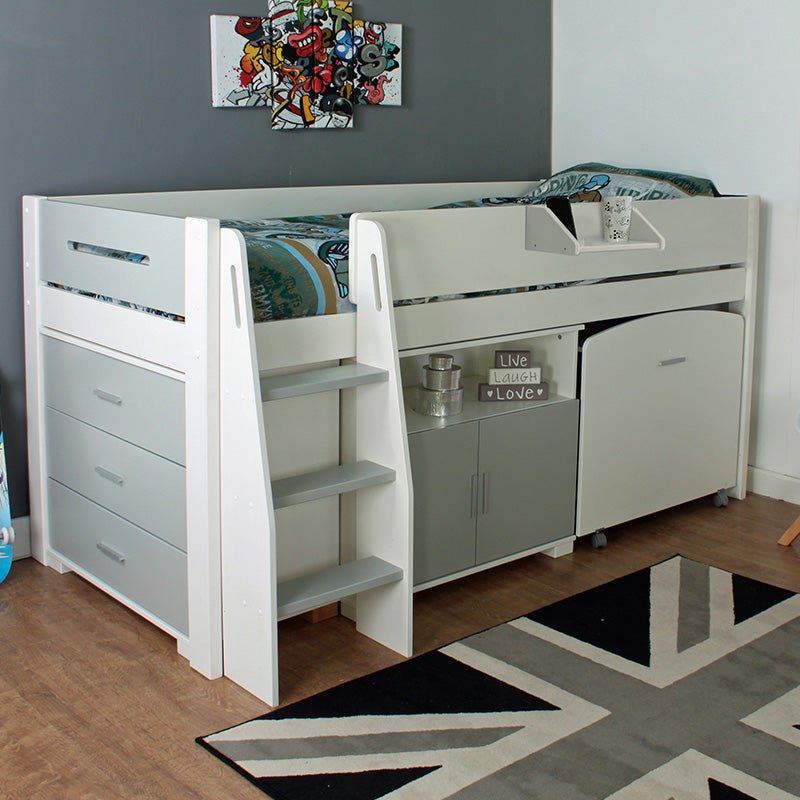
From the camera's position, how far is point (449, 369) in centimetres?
238

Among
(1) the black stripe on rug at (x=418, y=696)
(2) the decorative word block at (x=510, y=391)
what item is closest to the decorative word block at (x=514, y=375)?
(2) the decorative word block at (x=510, y=391)

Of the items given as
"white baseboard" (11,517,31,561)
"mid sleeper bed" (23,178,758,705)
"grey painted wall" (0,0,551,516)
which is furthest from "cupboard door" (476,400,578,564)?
"white baseboard" (11,517,31,561)

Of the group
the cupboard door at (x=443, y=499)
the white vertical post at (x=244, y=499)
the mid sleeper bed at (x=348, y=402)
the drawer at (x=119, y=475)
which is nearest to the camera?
the white vertical post at (x=244, y=499)

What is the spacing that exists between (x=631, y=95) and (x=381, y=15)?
0.87 metres

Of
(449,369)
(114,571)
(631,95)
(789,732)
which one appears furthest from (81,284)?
(631,95)

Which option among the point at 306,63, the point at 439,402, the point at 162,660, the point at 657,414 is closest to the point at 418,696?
the point at 162,660

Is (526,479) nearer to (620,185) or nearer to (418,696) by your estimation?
(418,696)

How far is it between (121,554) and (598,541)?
4.05 ft

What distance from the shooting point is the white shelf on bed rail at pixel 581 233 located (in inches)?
91.0

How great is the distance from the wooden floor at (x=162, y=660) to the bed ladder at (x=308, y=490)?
0.36 ft

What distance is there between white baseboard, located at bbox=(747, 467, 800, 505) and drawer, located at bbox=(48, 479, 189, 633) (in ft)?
6.24

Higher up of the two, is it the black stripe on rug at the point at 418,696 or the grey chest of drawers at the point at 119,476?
the grey chest of drawers at the point at 119,476

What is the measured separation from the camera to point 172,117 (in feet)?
8.73

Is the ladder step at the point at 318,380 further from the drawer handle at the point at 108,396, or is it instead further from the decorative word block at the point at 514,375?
the decorative word block at the point at 514,375
